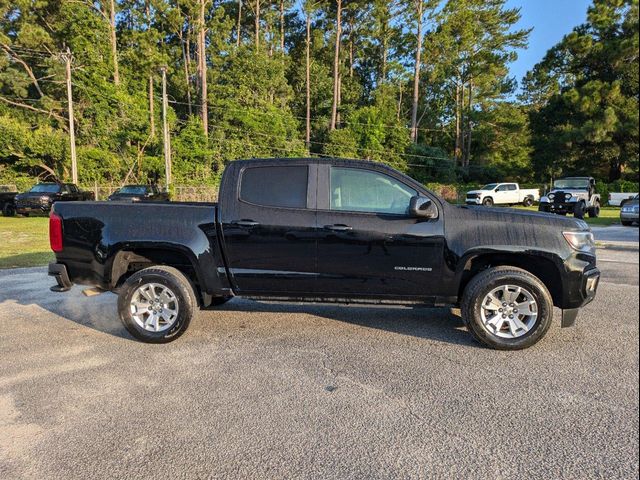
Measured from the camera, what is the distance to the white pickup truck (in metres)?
31.2

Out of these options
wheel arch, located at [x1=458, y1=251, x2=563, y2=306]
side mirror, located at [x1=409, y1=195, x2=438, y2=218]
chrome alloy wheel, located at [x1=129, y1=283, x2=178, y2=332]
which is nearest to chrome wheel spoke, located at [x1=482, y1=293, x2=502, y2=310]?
wheel arch, located at [x1=458, y1=251, x2=563, y2=306]

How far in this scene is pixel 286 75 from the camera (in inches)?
1967

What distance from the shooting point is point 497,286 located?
4199mm

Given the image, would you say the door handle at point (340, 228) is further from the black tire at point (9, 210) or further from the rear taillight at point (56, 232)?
the black tire at point (9, 210)

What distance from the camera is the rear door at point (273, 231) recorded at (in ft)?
14.8

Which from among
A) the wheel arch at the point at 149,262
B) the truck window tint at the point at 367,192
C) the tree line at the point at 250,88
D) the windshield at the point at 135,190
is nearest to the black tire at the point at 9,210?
the windshield at the point at 135,190

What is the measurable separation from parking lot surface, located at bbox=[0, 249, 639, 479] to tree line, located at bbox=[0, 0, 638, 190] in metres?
20.6

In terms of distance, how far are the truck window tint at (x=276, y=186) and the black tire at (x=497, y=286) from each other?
6.18 ft

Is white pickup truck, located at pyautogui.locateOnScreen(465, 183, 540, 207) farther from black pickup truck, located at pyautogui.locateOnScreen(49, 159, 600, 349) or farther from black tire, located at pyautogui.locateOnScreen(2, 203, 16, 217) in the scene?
black pickup truck, located at pyautogui.locateOnScreen(49, 159, 600, 349)

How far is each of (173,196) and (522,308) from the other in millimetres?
29141

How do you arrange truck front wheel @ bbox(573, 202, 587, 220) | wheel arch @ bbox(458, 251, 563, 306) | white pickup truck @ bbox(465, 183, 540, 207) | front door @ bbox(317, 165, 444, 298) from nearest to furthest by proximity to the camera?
truck front wheel @ bbox(573, 202, 587, 220)
wheel arch @ bbox(458, 251, 563, 306)
front door @ bbox(317, 165, 444, 298)
white pickup truck @ bbox(465, 183, 540, 207)

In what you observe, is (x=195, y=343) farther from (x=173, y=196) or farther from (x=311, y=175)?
(x=173, y=196)

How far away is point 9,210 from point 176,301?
23246 millimetres

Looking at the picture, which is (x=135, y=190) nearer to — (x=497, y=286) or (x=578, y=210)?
(x=497, y=286)
